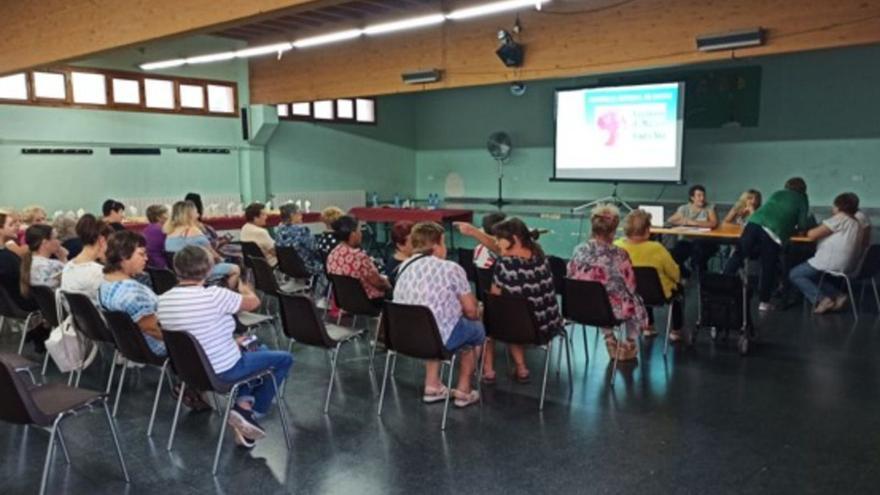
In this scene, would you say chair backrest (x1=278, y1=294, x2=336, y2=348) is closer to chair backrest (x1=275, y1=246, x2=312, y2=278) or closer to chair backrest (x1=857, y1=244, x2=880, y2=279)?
chair backrest (x1=275, y1=246, x2=312, y2=278)

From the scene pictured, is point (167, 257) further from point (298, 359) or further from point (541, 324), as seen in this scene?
point (541, 324)

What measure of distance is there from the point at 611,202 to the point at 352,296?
597cm

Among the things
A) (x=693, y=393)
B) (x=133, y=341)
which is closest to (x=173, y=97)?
(x=133, y=341)

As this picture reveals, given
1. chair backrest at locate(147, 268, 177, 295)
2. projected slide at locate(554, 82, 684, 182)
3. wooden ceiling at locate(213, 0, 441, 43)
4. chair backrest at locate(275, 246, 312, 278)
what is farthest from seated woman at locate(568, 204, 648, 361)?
wooden ceiling at locate(213, 0, 441, 43)

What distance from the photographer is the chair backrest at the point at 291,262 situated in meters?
6.05

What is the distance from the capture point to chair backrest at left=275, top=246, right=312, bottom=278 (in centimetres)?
605

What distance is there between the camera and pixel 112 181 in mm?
8625

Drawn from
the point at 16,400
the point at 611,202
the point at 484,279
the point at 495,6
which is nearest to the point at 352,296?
the point at 484,279

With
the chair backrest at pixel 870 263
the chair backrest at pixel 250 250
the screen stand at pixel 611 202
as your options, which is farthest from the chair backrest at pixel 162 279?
the screen stand at pixel 611 202

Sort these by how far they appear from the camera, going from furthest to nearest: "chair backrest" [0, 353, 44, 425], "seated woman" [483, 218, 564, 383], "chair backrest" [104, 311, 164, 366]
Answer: "seated woman" [483, 218, 564, 383], "chair backrest" [104, 311, 164, 366], "chair backrest" [0, 353, 44, 425]

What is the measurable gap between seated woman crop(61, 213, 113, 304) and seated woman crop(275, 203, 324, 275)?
78.9 inches

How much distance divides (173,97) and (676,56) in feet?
21.9

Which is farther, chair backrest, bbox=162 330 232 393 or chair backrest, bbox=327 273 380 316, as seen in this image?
chair backrest, bbox=327 273 380 316

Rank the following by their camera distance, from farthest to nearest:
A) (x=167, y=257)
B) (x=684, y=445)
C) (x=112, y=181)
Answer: (x=112, y=181)
(x=167, y=257)
(x=684, y=445)
